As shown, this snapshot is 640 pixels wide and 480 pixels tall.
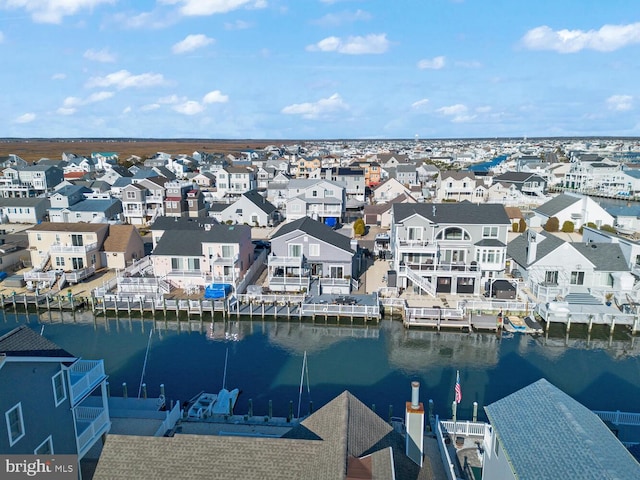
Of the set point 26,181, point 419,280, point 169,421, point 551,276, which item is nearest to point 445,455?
point 169,421

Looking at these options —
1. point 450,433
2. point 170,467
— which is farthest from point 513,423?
point 170,467

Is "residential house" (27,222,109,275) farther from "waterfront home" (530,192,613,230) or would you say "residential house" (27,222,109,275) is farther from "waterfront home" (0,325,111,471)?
"waterfront home" (530,192,613,230)

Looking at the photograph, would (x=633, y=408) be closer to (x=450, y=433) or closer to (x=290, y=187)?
(x=450, y=433)

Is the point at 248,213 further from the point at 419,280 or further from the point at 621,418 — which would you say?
the point at 621,418

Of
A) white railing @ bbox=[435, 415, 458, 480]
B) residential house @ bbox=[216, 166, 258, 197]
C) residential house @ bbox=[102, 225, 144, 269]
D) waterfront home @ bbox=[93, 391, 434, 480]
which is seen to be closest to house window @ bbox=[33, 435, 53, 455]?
waterfront home @ bbox=[93, 391, 434, 480]

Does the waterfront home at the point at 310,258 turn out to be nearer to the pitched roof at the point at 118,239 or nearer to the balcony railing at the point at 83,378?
the pitched roof at the point at 118,239

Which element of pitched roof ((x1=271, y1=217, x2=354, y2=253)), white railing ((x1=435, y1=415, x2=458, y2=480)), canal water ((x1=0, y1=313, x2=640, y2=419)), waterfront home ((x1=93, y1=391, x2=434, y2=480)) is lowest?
canal water ((x1=0, y1=313, x2=640, y2=419))

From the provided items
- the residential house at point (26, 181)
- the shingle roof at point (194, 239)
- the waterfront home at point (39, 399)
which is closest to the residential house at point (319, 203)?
the shingle roof at point (194, 239)
